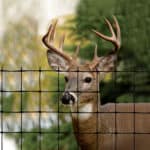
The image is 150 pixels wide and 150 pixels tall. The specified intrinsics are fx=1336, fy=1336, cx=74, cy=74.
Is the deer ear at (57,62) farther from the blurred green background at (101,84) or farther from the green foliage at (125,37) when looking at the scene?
the green foliage at (125,37)

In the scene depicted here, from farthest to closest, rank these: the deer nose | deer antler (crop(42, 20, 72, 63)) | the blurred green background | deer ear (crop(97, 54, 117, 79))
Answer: the blurred green background
deer antler (crop(42, 20, 72, 63))
deer ear (crop(97, 54, 117, 79))
the deer nose

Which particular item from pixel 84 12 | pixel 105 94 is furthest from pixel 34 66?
pixel 105 94

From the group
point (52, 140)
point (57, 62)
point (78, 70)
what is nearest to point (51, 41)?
point (57, 62)

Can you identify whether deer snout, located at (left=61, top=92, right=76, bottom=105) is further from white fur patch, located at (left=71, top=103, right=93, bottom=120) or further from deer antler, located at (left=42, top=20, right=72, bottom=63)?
deer antler, located at (left=42, top=20, right=72, bottom=63)

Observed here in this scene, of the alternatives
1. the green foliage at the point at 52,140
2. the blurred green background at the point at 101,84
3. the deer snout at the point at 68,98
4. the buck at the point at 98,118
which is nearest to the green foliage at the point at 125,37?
the blurred green background at the point at 101,84

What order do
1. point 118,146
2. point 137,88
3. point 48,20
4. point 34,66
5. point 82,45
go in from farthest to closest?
point 48,20
point 34,66
point 82,45
point 137,88
point 118,146

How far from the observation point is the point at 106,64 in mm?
11484

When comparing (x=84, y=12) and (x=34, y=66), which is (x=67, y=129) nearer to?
(x=84, y=12)

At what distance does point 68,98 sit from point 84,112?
42cm

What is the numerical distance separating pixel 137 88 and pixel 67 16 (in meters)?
4.87

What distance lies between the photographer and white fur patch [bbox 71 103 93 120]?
10.9 m

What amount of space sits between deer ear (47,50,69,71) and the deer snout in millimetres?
705

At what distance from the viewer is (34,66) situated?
21.3 meters

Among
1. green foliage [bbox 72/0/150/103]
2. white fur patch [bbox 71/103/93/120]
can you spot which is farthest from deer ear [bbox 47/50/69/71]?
green foliage [bbox 72/0/150/103]
